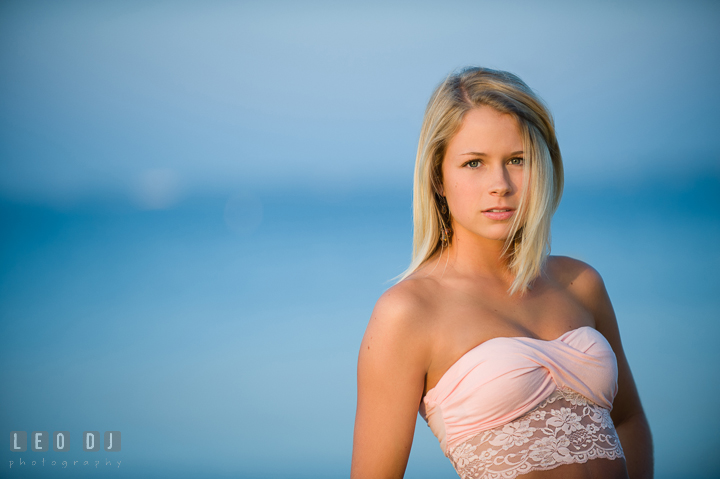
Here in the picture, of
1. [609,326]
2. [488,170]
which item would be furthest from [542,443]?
[488,170]

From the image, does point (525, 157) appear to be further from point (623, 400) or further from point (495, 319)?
point (623, 400)

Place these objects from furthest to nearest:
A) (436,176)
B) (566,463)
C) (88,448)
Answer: (88,448) → (436,176) → (566,463)

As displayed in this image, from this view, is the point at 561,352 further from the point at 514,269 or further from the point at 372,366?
the point at 372,366

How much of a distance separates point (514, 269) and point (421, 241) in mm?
278

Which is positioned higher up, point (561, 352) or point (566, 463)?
point (561, 352)

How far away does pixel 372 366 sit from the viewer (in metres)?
1.29

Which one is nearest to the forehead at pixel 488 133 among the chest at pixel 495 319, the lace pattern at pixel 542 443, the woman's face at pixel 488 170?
the woman's face at pixel 488 170

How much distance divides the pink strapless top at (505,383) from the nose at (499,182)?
1.20 feet

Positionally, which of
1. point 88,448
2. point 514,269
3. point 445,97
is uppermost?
point 445,97

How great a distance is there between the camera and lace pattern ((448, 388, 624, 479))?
127cm

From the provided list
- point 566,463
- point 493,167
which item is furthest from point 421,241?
point 566,463

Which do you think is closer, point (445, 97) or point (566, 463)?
point (566, 463)

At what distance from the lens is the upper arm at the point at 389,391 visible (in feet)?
4.21

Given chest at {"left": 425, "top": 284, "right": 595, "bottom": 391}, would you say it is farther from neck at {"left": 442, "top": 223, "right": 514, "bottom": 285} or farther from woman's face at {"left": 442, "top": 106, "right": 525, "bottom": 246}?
woman's face at {"left": 442, "top": 106, "right": 525, "bottom": 246}
